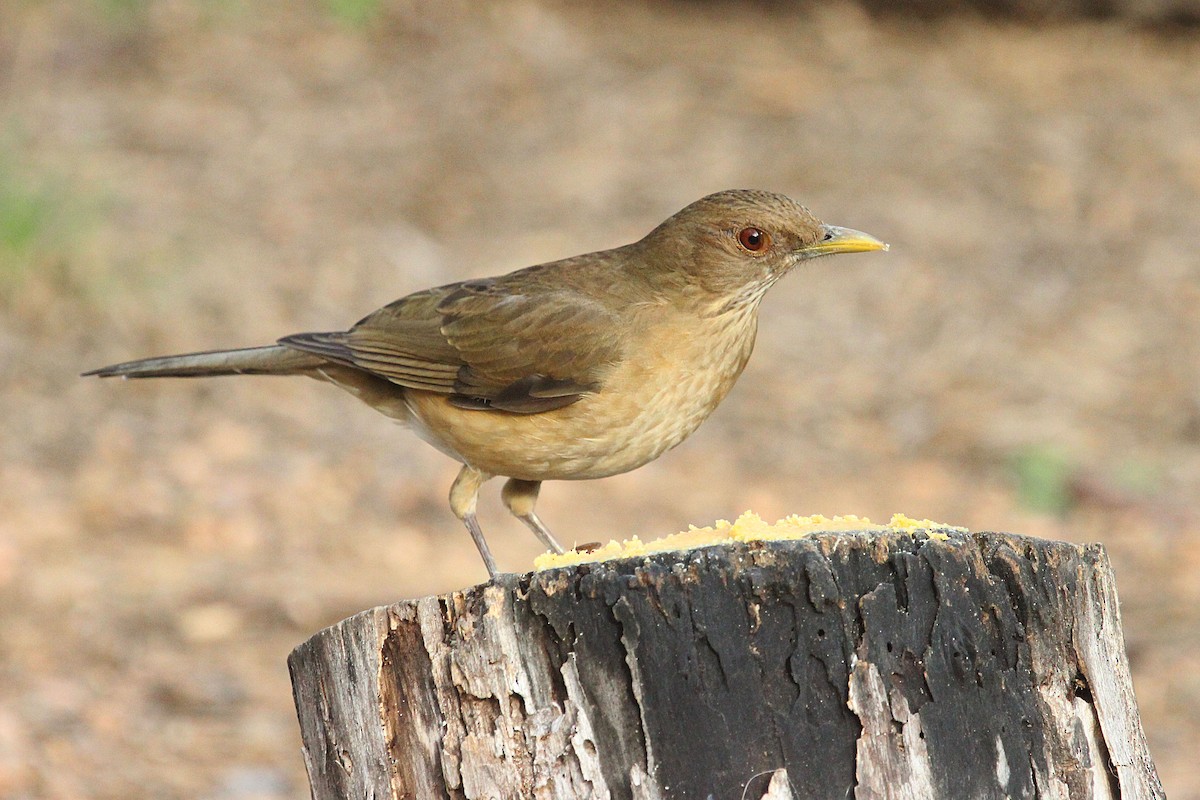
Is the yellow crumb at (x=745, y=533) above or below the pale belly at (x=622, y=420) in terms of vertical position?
below

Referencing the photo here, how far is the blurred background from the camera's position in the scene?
26.2 ft

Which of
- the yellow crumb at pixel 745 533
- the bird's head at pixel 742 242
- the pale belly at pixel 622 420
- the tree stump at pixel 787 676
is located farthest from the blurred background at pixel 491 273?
the tree stump at pixel 787 676

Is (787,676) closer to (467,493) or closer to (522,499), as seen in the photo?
(467,493)

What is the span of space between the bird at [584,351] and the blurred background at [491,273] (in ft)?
7.17

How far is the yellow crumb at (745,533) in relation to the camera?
3.60 m

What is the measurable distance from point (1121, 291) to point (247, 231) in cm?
737

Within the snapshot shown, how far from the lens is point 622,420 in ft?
16.8

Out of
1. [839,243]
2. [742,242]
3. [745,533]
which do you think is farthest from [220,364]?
[745,533]

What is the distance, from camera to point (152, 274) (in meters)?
11.0

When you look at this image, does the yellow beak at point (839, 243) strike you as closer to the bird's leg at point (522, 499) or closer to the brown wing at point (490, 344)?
the brown wing at point (490, 344)

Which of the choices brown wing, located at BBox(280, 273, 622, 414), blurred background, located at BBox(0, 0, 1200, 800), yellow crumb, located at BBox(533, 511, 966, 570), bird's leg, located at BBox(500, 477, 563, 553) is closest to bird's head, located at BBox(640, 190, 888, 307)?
brown wing, located at BBox(280, 273, 622, 414)

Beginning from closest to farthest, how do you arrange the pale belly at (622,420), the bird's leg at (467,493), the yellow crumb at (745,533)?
1. the yellow crumb at (745,533)
2. the pale belly at (622,420)
3. the bird's leg at (467,493)

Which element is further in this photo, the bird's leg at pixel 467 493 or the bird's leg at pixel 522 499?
the bird's leg at pixel 522 499

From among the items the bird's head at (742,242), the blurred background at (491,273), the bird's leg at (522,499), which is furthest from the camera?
the blurred background at (491,273)
